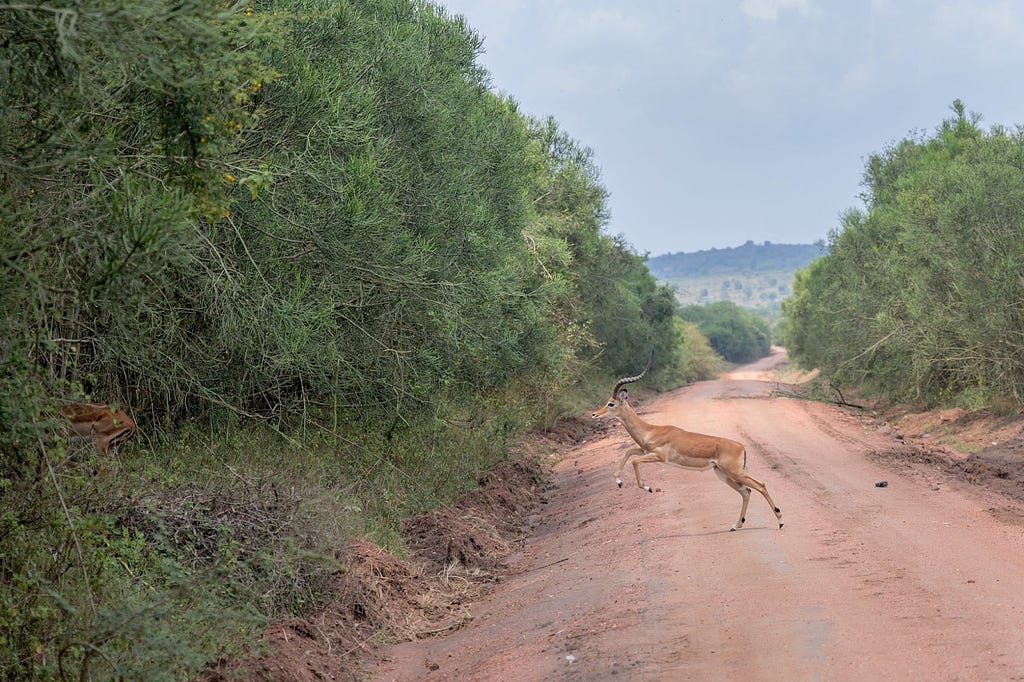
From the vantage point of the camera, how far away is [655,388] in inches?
2264

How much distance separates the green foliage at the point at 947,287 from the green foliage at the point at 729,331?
9218cm

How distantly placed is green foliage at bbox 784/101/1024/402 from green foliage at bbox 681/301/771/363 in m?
92.2

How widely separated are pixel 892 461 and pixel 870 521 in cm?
720

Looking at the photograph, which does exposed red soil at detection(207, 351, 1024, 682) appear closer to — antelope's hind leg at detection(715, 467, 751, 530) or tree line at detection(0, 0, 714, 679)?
antelope's hind leg at detection(715, 467, 751, 530)

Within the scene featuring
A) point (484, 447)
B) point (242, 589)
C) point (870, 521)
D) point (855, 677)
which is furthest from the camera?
point (484, 447)

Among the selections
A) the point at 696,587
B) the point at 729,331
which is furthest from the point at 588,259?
the point at 729,331

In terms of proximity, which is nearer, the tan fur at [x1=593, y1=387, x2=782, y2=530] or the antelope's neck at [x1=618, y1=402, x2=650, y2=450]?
the tan fur at [x1=593, y1=387, x2=782, y2=530]

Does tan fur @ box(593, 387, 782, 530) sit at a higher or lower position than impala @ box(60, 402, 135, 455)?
lower

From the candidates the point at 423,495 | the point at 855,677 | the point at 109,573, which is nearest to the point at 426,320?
the point at 423,495

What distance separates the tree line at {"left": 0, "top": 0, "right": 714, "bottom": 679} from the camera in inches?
237

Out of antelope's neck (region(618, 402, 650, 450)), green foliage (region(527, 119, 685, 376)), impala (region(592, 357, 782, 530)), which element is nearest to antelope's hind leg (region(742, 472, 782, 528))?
impala (region(592, 357, 782, 530))

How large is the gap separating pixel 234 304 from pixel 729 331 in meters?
131

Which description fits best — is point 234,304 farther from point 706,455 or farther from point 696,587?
point 706,455

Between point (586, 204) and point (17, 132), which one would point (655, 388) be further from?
point (17, 132)
